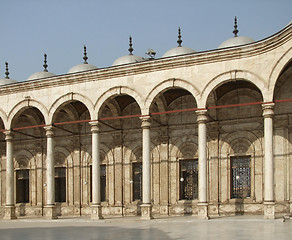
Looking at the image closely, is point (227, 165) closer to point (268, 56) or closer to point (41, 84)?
point (268, 56)

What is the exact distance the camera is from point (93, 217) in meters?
20.7

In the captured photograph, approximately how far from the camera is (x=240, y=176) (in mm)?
21703

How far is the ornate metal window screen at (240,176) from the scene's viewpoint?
21.5m

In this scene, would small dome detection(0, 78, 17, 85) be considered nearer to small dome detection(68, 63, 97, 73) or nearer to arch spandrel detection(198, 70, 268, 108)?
small dome detection(68, 63, 97, 73)

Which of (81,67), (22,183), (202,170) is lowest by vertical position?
(22,183)

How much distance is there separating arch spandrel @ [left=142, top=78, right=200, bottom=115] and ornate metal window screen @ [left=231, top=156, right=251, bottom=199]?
4489 mm

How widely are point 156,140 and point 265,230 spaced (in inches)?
391

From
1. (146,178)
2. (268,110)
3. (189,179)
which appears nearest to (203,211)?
(146,178)

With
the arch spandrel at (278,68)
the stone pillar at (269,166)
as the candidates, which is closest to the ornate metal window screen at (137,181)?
the stone pillar at (269,166)

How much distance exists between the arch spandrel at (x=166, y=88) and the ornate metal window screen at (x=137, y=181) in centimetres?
468

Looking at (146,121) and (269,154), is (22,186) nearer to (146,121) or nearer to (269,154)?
(146,121)

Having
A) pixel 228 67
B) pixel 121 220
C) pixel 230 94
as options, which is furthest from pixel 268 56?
pixel 121 220

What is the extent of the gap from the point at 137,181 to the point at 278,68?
9967 millimetres

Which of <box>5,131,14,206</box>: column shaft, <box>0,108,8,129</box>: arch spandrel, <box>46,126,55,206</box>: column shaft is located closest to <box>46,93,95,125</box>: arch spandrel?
<box>46,126,55,206</box>: column shaft
